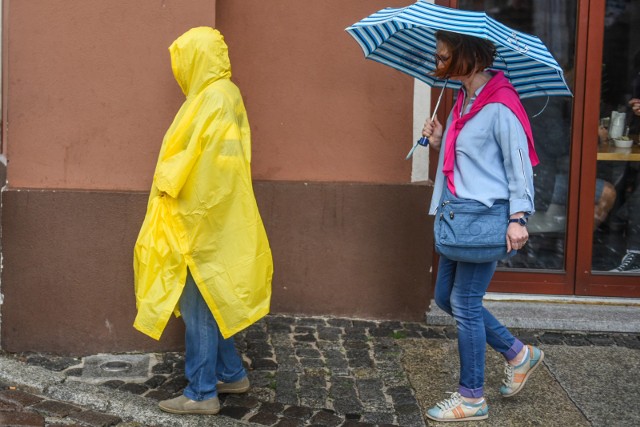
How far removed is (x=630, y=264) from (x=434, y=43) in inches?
95.9

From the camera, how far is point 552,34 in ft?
20.7

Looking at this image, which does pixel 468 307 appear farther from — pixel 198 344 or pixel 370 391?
pixel 198 344

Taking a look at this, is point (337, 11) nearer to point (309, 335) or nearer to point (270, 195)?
point (270, 195)

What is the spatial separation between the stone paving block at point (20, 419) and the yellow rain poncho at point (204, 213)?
24.9 inches

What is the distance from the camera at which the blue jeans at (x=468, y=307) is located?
4633 millimetres

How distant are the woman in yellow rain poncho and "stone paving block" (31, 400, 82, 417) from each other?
1.71ft

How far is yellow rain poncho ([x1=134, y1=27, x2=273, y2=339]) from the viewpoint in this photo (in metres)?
4.54

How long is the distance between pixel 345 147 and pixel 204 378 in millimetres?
1882

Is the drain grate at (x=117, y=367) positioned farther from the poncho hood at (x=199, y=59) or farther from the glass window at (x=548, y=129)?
the glass window at (x=548, y=129)

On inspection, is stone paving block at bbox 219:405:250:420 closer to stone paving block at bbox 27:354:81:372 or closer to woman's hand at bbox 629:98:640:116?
stone paving block at bbox 27:354:81:372

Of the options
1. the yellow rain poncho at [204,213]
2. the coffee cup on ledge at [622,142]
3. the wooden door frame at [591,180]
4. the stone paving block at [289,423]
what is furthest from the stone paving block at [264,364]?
the coffee cup on ledge at [622,142]

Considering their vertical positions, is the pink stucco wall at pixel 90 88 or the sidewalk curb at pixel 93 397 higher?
the pink stucco wall at pixel 90 88

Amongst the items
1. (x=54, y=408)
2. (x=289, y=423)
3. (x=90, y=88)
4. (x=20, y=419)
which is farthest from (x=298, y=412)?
(x=90, y=88)

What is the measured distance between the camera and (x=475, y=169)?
4547mm
